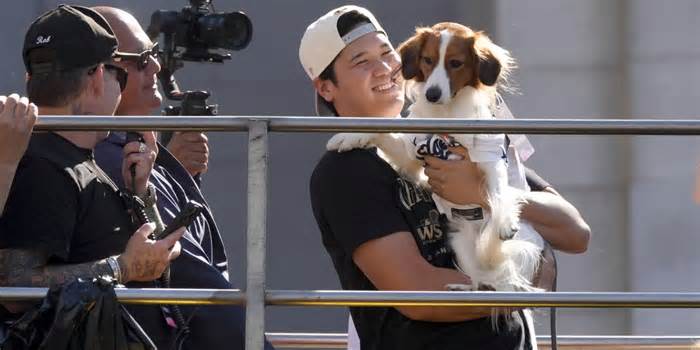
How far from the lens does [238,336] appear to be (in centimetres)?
352

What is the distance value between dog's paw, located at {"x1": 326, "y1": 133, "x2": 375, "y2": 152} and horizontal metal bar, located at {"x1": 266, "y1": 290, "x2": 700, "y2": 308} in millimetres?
569

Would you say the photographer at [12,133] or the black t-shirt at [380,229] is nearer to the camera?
the photographer at [12,133]

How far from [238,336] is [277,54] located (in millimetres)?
4700

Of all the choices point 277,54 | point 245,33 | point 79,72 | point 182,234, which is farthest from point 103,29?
point 277,54

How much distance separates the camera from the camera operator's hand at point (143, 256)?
3234 millimetres

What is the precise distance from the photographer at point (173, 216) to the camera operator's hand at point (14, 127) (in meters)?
0.45

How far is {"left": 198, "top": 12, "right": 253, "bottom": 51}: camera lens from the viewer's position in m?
5.68

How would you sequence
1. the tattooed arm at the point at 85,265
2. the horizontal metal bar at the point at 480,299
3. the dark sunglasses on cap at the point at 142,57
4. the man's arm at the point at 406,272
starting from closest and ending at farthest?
the horizontal metal bar at the point at 480,299 → the tattooed arm at the point at 85,265 → the man's arm at the point at 406,272 → the dark sunglasses on cap at the point at 142,57

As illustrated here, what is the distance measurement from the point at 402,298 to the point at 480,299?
0.16 metres

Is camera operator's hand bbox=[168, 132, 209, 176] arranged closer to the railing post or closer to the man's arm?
the man's arm

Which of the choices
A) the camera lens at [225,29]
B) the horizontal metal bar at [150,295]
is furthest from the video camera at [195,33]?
the horizontal metal bar at [150,295]

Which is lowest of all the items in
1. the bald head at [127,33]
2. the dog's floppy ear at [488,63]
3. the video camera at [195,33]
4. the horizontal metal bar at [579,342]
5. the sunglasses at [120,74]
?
the horizontal metal bar at [579,342]

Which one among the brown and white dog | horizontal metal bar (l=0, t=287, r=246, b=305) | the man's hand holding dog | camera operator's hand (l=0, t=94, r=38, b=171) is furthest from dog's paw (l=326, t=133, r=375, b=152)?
camera operator's hand (l=0, t=94, r=38, b=171)

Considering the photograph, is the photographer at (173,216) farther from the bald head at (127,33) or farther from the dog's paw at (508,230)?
Answer: the dog's paw at (508,230)
